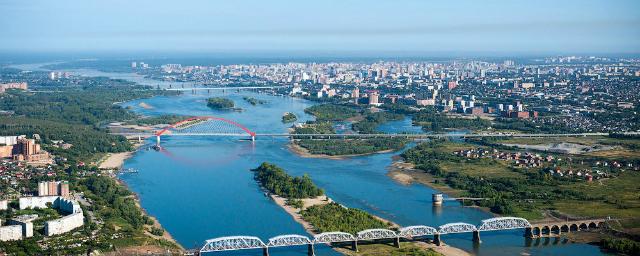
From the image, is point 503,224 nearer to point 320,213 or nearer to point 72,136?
point 320,213

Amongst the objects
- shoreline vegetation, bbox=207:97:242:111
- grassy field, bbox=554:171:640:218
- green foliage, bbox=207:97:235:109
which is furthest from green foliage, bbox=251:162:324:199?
green foliage, bbox=207:97:235:109

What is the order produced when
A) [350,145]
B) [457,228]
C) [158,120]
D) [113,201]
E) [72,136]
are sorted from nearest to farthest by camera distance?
[457,228] < [113,201] < [350,145] < [72,136] < [158,120]

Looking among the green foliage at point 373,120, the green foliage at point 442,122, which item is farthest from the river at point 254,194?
the green foliage at point 442,122

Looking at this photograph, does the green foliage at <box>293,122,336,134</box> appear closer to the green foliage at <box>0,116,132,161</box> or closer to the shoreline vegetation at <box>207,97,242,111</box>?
the green foliage at <box>0,116,132,161</box>

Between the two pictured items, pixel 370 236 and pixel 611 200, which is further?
pixel 611 200

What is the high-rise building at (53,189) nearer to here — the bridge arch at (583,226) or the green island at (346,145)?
the green island at (346,145)

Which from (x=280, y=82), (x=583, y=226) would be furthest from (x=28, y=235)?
(x=280, y=82)

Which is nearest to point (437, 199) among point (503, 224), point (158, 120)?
point (503, 224)
